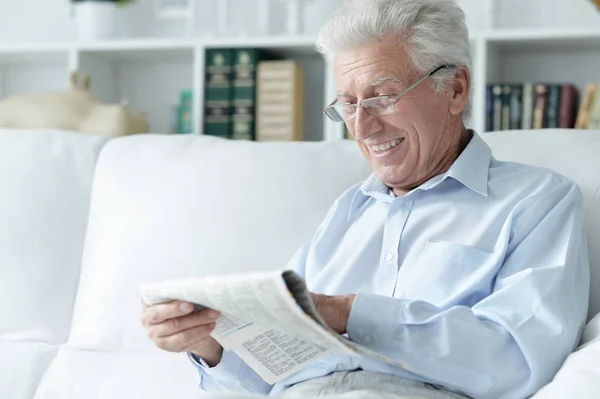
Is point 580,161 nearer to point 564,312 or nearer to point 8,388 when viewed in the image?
point 564,312

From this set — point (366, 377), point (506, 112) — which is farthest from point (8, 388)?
point (506, 112)

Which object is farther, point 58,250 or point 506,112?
point 506,112

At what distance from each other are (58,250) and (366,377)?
889 mm

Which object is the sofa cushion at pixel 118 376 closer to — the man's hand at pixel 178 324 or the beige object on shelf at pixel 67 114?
the man's hand at pixel 178 324

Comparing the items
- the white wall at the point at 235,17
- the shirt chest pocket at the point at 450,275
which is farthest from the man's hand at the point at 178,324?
the white wall at the point at 235,17

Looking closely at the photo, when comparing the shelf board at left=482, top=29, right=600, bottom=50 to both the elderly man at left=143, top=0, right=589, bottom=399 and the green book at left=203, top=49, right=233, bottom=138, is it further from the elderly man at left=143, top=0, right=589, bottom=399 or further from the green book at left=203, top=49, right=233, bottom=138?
the elderly man at left=143, top=0, right=589, bottom=399

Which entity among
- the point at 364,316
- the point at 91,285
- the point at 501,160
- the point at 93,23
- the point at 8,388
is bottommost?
the point at 8,388

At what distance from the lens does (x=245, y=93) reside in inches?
118

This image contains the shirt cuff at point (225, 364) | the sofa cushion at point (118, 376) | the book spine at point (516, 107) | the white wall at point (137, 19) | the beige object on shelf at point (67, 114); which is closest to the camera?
the shirt cuff at point (225, 364)

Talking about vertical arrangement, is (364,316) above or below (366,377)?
above

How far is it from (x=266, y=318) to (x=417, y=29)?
601 millimetres

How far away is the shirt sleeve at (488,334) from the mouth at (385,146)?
350 millimetres

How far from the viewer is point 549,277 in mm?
1256

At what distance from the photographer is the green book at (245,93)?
118 inches
